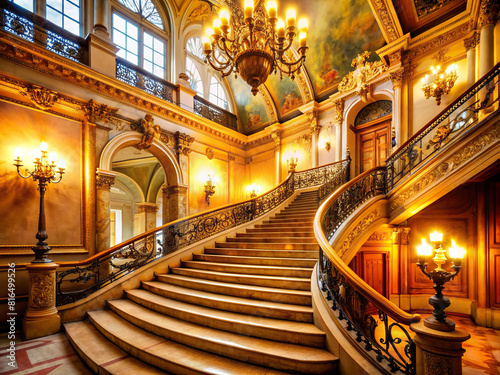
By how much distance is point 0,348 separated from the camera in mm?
3631

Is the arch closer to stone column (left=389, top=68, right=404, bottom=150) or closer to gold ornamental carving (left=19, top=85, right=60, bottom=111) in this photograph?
gold ornamental carving (left=19, top=85, right=60, bottom=111)

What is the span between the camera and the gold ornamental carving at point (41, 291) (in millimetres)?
4016

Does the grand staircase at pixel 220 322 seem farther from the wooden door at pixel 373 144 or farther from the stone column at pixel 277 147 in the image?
the stone column at pixel 277 147

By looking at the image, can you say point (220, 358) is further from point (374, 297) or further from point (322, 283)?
point (374, 297)


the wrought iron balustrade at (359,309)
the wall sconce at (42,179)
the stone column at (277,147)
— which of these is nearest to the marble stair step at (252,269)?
the wrought iron balustrade at (359,309)

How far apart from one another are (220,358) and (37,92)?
645 cm

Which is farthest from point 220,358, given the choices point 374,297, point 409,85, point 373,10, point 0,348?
point 373,10

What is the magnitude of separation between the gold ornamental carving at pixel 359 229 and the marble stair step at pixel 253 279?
1344mm

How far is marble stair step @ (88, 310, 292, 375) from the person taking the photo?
252 centimetres

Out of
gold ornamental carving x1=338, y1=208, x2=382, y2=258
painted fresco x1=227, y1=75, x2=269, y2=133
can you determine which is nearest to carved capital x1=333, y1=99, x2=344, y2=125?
painted fresco x1=227, y1=75, x2=269, y2=133

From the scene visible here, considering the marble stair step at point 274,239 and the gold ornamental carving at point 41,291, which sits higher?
the marble stair step at point 274,239

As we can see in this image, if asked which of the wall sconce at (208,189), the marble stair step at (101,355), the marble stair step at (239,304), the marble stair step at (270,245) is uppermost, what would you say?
the wall sconce at (208,189)

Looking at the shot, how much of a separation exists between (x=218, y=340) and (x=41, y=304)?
10.4ft

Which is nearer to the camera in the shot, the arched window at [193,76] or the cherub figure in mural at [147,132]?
the cherub figure in mural at [147,132]
